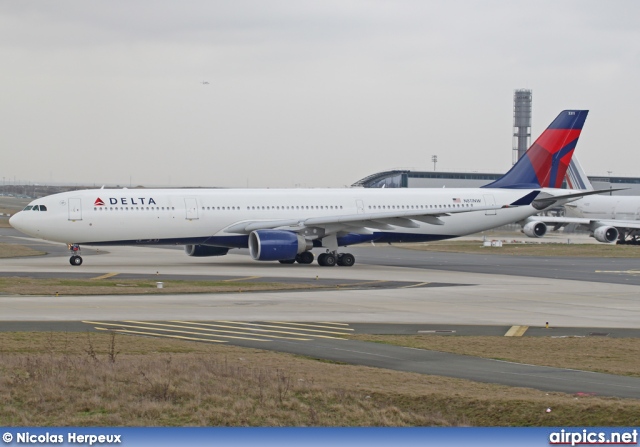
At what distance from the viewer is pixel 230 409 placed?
1522 cm

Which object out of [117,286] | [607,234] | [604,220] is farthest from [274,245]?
[604,220]

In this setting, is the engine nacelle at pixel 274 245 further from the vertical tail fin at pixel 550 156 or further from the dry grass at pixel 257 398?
the dry grass at pixel 257 398

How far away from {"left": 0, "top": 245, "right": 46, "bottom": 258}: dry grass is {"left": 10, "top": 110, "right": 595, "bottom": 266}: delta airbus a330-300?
9769 mm

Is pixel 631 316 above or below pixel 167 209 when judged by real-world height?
below

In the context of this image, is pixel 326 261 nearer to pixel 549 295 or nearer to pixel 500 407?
pixel 549 295

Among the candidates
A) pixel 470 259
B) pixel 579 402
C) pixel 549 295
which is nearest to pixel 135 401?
pixel 579 402

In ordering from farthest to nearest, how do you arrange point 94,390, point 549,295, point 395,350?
point 549,295, point 395,350, point 94,390

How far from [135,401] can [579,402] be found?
24.0 ft

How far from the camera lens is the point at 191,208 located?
50594mm

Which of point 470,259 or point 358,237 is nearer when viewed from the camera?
point 358,237

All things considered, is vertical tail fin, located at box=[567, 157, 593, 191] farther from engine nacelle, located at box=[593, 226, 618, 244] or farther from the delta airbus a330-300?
the delta airbus a330-300

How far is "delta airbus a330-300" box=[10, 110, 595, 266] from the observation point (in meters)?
48.9

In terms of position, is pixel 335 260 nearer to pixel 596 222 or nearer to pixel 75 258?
Answer: pixel 75 258

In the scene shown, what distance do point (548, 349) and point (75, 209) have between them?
31915mm
